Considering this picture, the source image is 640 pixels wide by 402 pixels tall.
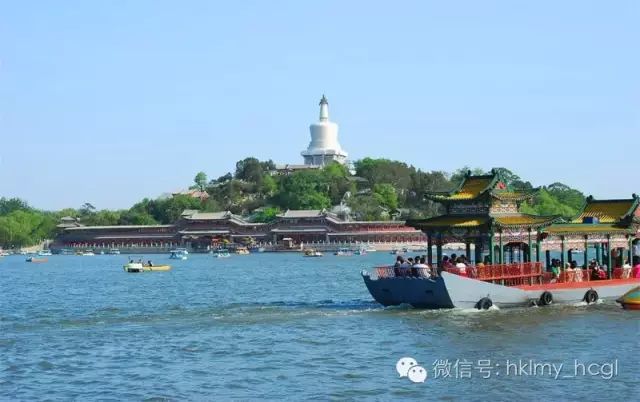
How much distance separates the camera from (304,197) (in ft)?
515

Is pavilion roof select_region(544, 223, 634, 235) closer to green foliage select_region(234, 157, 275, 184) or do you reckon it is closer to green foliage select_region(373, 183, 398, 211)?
green foliage select_region(373, 183, 398, 211)

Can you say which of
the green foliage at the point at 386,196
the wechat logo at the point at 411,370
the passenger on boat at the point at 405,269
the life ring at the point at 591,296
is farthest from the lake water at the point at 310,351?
the green foliage at the point at 386,196

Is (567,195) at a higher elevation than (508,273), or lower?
higher

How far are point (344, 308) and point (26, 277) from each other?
44.6 metres

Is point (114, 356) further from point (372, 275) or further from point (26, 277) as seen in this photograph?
point (26, 277)

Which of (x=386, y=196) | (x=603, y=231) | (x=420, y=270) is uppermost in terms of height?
(x=386, y=196)

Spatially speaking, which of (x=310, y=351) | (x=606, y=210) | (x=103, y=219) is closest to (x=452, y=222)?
(x=606, y=210)

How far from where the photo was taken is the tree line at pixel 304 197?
15550 centimetres

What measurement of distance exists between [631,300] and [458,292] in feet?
22.7

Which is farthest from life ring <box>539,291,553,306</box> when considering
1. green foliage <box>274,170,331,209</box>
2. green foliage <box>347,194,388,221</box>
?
green foliage <box>274,170,331,209</box>

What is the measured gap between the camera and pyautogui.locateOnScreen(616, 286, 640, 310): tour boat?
3775cm

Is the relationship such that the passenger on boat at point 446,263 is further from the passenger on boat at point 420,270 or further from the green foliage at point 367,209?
the green foliage at point 367,209

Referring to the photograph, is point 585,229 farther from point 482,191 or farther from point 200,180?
point 200,180

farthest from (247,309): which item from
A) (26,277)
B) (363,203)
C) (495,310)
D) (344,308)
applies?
(363,203)
